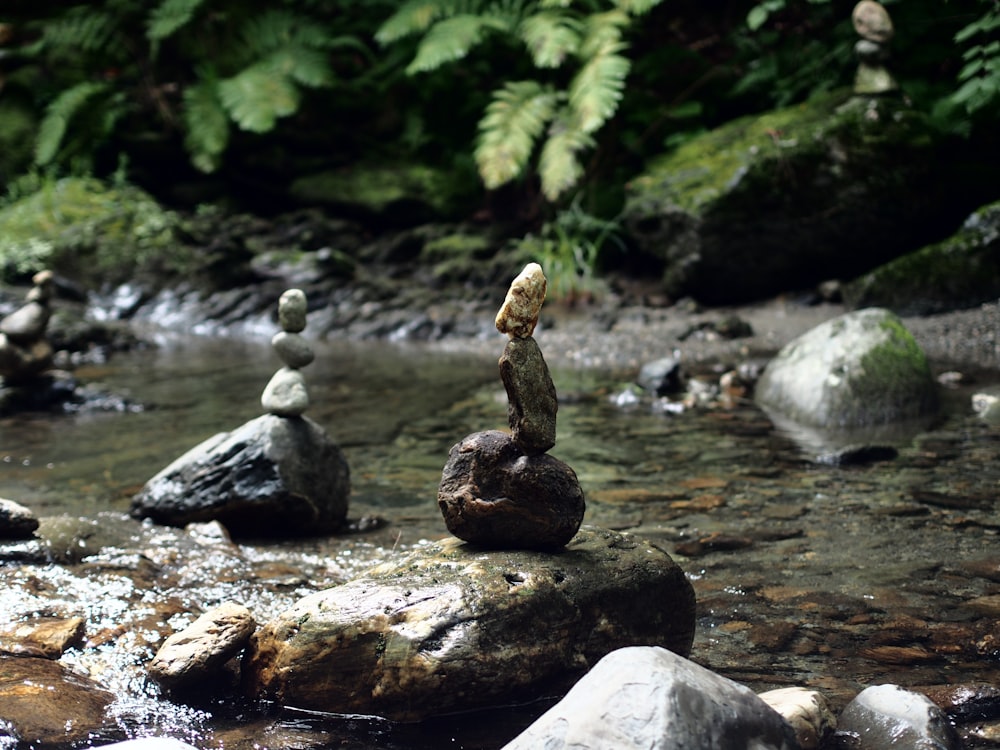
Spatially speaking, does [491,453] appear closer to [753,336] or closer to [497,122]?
[753,336]

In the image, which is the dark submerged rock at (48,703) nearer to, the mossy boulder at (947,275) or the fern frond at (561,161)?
the mossy boulder at (947,275)

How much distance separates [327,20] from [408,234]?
4.77 m

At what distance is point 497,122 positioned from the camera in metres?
11.2

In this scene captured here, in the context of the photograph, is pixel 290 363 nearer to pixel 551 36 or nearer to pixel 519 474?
pixel 519 474

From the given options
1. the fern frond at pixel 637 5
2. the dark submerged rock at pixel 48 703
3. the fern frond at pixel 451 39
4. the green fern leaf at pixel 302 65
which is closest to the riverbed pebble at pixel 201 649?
the dark submerged rock at pixel 48 703

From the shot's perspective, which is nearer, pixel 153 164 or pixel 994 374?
pixel 994 374

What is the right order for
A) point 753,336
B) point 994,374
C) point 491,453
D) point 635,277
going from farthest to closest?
1. point 635,277
2. point 753,336
3. point 994,374
4. point 491,453

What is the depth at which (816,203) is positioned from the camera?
9461 mm

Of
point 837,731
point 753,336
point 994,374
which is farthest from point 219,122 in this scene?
point 837,731

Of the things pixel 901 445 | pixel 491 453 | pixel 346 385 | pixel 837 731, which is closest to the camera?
pixel 837 731

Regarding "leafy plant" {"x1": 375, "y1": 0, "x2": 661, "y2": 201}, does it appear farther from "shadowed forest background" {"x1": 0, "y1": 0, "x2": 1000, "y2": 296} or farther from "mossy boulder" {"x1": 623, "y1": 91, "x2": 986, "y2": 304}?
"mossy boulder" {"x1": 623, "y1": 91, "x2": 986, "y2": 304}

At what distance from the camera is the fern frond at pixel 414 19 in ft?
41.3

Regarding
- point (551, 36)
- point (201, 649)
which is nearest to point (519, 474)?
point (201, 649)

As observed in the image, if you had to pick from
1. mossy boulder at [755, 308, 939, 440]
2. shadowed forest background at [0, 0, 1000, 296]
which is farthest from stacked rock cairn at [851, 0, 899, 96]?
mossy boulder at [755, 308, 939, 440]
